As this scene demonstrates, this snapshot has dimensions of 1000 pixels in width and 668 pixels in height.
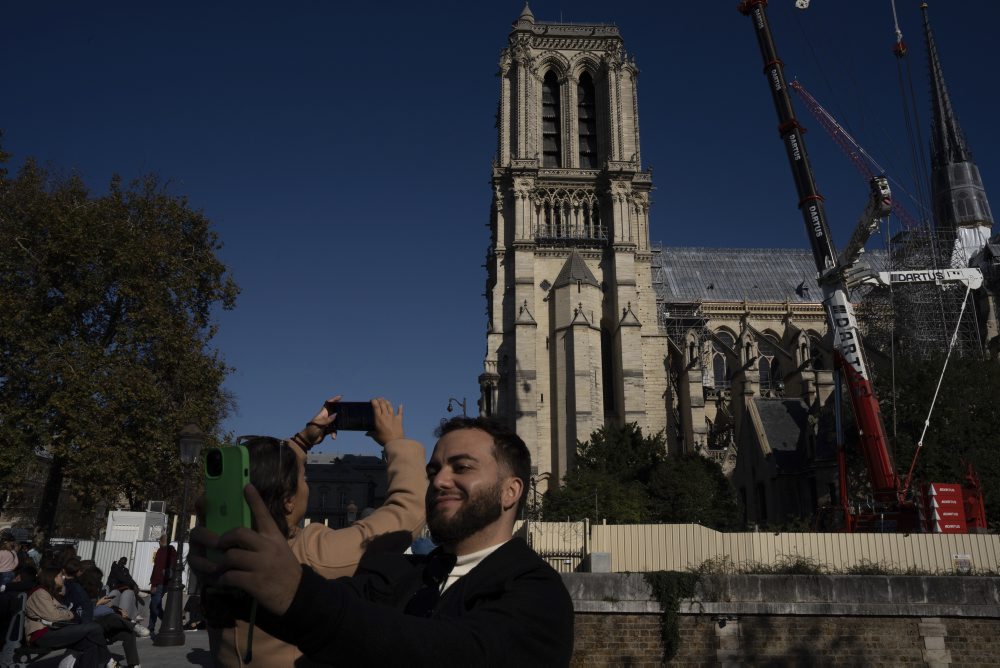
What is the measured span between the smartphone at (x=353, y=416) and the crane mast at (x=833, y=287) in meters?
19.6

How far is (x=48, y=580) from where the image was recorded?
24.1ft

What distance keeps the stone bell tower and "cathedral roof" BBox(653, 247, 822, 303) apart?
1315cm

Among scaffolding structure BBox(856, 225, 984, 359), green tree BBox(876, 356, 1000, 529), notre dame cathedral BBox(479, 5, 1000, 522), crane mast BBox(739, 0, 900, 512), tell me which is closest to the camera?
crane mast BBox(739, 0, 900, 512)

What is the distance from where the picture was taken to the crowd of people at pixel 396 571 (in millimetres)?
1267

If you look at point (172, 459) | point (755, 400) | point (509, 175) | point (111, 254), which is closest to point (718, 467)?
point (755, 400)

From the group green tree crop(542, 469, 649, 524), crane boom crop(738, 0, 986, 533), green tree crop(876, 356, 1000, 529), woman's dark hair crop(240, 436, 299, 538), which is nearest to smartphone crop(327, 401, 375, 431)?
woman's dark hair crop(240, 436, 299, 538)

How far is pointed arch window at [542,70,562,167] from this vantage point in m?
43.1

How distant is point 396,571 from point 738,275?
183 ft

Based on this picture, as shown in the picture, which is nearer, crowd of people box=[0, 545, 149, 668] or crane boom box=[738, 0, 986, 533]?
crowd of people box=[0, 545, 149, 668]

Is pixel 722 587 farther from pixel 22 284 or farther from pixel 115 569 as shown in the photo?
pixel 22 284

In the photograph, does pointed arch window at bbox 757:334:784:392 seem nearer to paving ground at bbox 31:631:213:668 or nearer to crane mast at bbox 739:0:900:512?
crane mast at bbox 739:0:900:512

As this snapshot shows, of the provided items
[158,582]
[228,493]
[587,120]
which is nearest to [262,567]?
[228,493]

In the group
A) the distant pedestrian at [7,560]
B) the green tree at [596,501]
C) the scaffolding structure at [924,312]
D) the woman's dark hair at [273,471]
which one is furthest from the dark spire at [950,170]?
the woman's dark hair at [273,471]

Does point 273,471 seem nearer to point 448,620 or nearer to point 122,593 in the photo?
point 448,620
